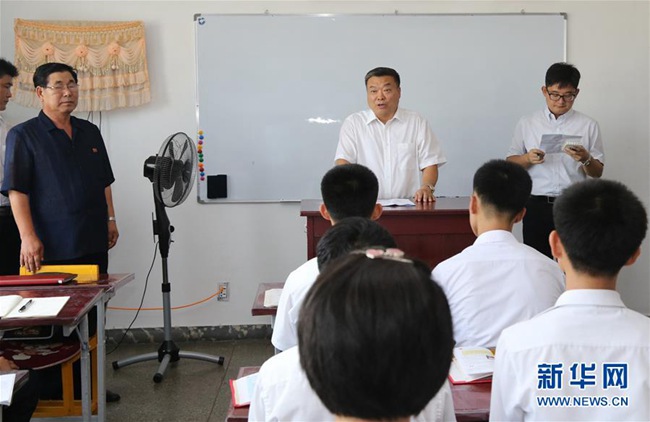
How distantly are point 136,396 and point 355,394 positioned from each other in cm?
305

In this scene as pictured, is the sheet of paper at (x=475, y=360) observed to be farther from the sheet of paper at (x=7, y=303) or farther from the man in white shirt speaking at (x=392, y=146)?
the man in white shirt speaking at (x=392, y=146)

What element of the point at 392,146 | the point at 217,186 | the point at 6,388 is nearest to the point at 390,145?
the point at 392,146

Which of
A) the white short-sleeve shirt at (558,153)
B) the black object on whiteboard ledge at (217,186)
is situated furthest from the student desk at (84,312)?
the white short-sleeve shirt at (558,153)

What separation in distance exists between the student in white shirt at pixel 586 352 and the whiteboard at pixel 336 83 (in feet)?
10.1

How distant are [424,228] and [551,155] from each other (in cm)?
140

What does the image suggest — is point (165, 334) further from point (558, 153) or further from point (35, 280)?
point (558, 153)

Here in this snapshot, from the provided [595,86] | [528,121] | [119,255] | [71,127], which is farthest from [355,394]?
[595,86]

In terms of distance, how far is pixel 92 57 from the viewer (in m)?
4.21

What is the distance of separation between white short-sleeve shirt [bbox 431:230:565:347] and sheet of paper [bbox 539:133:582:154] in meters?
1.92

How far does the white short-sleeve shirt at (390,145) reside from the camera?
3.82 meters

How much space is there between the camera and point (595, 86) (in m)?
4.50

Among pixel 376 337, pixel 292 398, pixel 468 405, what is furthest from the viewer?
pixel 468 405

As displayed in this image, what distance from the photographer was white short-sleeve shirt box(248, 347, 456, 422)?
1.25 metres

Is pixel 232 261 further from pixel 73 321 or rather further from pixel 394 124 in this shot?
pixel 73 321
